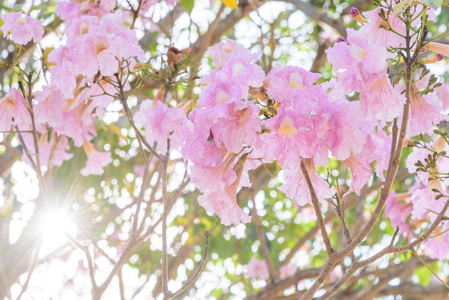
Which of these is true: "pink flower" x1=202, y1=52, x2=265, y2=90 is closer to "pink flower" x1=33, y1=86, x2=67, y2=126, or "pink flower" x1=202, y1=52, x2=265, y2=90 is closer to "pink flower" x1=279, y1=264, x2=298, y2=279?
"pink flower" x1=33, y1=86, x2=67, y2=126

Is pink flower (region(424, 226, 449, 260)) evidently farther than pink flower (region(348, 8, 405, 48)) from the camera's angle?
Yes

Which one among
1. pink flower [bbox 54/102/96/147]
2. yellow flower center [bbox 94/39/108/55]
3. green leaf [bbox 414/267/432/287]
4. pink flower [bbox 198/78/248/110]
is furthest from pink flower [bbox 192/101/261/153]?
green leaf [bbox 414/267/432/287]

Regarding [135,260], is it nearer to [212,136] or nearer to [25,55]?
[25,55]

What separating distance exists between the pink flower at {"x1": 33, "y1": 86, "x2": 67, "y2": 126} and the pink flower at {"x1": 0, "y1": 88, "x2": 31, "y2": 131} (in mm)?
40

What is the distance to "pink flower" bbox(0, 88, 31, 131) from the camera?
1.44 metres

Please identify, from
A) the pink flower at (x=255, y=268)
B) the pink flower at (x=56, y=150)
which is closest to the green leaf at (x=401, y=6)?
the pink flower at (x=56, y=150)

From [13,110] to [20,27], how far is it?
0.28 meters

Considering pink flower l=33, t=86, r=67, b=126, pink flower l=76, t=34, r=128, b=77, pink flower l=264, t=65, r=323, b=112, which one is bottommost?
pink flower l=264, t=65, r=323, b=112

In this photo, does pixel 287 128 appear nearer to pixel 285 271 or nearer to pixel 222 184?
pixel 222 184

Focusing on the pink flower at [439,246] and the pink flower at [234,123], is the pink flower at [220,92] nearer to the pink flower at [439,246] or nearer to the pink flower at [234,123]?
the pink flower at [234,123]

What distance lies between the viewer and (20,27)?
1525 mm

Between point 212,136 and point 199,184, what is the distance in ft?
0.34

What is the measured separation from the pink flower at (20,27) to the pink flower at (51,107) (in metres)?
0.20

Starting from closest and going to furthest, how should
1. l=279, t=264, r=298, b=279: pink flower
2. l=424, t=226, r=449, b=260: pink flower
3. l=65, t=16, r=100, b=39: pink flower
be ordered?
1. l=65, t=16, r=100, b=39: pink flower
2. l=424, t=226, r=449, b=260: pink flower
3. l=279, t=264, r=298, b=279: pink flower
